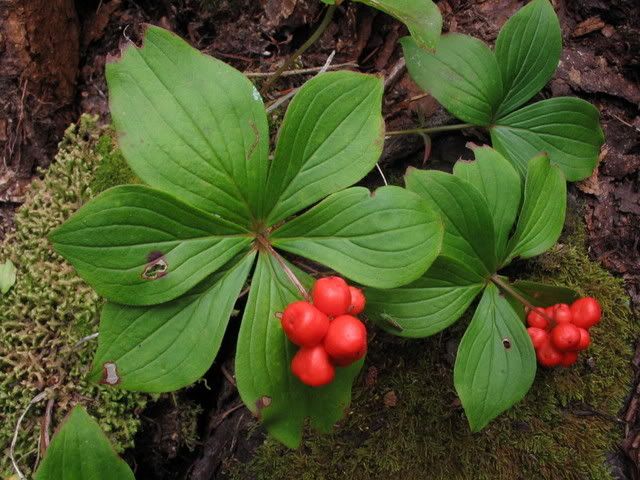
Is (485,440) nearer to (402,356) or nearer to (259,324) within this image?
(402,356)

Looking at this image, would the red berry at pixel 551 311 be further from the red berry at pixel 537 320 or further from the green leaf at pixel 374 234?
the green leaf at pixel 374 234

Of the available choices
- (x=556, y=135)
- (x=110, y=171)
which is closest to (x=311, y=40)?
(x=110, y=171)

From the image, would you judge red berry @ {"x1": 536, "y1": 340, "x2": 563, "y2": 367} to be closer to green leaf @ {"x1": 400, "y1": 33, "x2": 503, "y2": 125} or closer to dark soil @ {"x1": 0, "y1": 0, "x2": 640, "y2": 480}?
dark soil @ {"x1": 0, "y1": 0, "x2": 640, "y2": 480}

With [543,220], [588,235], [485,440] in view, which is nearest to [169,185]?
[543,220]

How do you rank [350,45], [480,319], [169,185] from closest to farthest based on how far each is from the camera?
[169,185], [480,319], [350,45]

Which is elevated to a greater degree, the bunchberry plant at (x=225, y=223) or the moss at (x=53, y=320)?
the bunchberry plant at (x=225, y=223)

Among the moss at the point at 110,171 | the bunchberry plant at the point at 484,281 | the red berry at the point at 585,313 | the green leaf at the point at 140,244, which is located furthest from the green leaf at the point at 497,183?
the moss at the point at 110,171
